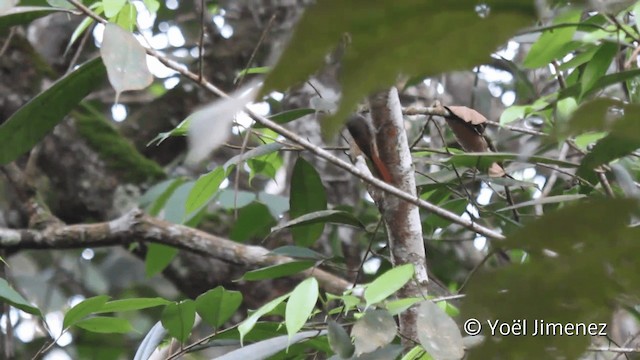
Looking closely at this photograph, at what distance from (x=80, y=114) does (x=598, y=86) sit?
4.69 feet

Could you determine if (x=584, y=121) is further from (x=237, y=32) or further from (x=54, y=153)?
(x=237, y=32)

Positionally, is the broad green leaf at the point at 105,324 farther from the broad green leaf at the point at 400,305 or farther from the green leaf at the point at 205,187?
the broad green leaf at the point at 400,305

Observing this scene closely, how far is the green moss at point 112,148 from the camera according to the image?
187 cm

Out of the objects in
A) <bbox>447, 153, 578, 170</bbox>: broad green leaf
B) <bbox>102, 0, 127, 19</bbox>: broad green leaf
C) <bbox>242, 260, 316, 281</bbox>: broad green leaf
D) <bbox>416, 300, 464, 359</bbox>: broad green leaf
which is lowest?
<bbox>416, 300, 464, 359</bbox>: broad green leaf

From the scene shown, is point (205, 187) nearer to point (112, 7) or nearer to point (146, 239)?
point (112, 7)

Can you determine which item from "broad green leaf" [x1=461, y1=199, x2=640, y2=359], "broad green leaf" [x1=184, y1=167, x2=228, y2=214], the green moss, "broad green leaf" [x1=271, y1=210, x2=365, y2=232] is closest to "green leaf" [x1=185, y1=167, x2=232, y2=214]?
"broad green leaf" [x1=184, y1=167, x2=228, y2=214]

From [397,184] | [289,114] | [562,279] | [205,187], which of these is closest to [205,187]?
[205,187]

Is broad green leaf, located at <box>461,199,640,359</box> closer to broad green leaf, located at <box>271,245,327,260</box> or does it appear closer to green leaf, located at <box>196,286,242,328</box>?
green leaf, located at <box>196,286,242,328</box>

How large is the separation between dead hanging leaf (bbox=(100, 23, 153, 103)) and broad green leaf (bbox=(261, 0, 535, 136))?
516mm

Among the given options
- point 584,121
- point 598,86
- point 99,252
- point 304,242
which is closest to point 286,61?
point 584,121

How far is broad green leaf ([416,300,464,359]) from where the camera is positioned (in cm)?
64

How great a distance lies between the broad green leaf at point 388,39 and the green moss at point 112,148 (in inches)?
68.0

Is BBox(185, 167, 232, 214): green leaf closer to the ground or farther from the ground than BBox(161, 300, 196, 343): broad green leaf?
farther from the ground

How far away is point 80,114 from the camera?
6.21 ft
